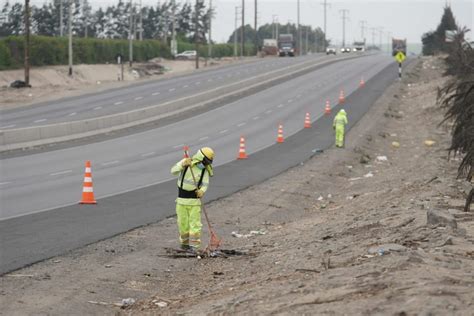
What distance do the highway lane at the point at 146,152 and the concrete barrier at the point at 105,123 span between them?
1482 millimetres

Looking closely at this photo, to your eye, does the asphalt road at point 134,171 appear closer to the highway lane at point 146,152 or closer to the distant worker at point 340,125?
the highway lane at point 146,152

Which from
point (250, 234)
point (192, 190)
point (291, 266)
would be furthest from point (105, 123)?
point (291, 266)

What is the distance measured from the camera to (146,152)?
3397 cm

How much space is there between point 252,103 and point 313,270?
2001 inches

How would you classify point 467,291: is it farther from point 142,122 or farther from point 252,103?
point 252,103

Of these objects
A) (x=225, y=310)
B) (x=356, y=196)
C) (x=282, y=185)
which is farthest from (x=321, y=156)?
(x=225, y=310)

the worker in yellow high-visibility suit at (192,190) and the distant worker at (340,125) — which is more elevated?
the worker in yellow high-visibility suit at (192,190)

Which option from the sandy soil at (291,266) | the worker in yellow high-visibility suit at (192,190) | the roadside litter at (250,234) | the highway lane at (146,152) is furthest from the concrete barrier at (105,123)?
the worker in yellow high-visibility suit at (192,190)

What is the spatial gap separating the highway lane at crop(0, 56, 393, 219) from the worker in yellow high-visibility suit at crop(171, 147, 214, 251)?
218 inches

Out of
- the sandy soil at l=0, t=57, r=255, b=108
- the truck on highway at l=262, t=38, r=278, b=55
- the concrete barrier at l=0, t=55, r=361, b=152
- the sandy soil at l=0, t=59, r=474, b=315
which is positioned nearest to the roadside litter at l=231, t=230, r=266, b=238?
the sandy soil at l=0, t=59, r=474, b=315

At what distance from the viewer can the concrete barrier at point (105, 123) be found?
111 feet

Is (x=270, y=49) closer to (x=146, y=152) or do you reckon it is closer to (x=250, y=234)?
(x=146, y=152)

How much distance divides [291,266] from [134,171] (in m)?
16.3

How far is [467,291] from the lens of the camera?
783 cm
